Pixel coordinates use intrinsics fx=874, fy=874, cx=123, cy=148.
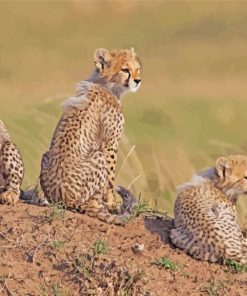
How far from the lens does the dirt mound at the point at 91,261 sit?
4137 millimetres

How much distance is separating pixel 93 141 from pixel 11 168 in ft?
1.67

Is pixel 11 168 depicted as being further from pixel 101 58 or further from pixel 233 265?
pixel 233 265

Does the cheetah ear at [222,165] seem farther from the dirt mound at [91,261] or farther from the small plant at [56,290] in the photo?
the small plant at [56,290]

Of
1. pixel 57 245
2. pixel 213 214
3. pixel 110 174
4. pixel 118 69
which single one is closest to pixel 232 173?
pixel 213 214

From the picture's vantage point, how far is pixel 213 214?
188 inches

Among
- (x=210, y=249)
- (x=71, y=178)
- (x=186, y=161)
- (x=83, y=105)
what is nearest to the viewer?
(x=210, y=249)

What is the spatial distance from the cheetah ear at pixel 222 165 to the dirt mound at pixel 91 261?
1.74 feet

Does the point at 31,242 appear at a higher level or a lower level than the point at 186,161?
lower

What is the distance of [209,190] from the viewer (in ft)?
16.3

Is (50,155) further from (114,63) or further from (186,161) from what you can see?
(186,161)

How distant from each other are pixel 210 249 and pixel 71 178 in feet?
2.93

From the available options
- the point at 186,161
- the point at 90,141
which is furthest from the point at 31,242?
the point at 186,161

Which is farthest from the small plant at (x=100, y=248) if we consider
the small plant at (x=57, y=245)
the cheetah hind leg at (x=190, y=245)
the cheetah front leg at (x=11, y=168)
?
the cheetah front leg at (x=11, y=168)

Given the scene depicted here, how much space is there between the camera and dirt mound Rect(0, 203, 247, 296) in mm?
4137
